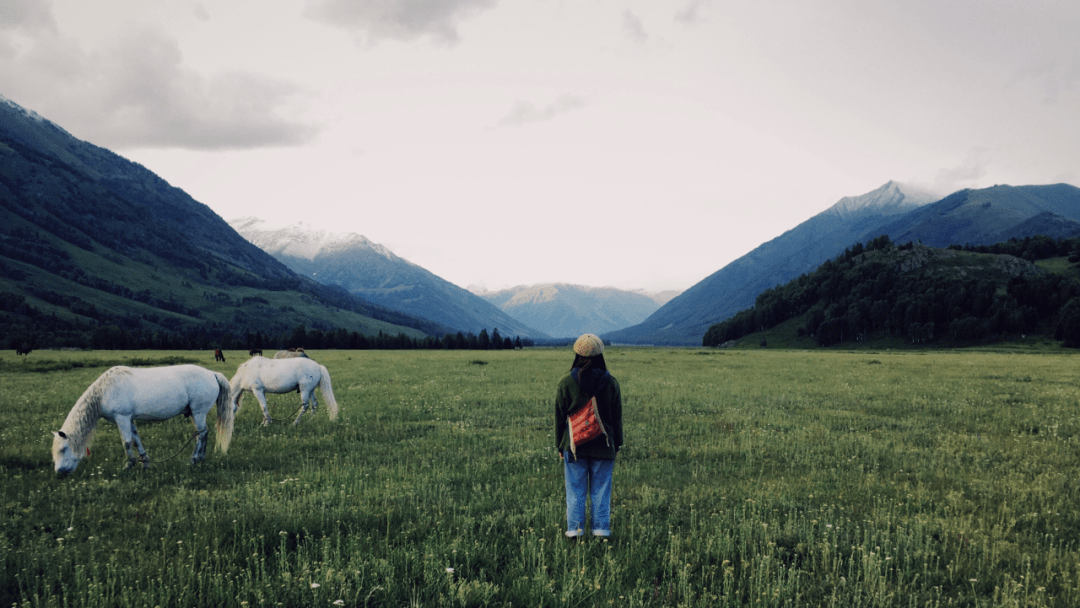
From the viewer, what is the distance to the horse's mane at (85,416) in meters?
12.0

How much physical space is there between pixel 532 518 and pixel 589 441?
2.29m

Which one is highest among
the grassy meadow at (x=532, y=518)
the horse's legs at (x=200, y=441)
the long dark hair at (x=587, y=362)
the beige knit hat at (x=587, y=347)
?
the beige knit hat at (x=587, y=347)

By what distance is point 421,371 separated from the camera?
4316 centimetres

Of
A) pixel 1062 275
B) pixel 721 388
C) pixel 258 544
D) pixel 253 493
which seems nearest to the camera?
pixel 258 544

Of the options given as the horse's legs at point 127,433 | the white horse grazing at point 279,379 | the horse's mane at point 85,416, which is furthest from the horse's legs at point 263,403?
the horse's mane at point 85,416

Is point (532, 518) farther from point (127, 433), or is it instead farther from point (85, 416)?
point (85, 416)

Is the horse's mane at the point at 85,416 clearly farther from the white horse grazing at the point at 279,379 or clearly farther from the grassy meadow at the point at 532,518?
the white horse grazing at the point at 279,379

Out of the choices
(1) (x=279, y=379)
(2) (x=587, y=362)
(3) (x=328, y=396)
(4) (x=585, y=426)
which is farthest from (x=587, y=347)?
(1) (x=279, y=379)

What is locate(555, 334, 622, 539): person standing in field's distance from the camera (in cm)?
825

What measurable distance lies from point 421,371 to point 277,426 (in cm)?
2502

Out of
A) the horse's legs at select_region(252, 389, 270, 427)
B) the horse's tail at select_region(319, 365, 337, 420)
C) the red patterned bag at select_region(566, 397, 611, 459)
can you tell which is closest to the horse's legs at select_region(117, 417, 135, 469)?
the horse's legs at select_region(252, 389, 270, 427)

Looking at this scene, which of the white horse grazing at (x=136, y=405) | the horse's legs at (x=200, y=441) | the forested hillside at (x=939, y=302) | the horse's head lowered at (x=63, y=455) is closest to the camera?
the horse's head lowered at (x=63, y=455)

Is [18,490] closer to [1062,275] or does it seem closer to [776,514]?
[776,514]

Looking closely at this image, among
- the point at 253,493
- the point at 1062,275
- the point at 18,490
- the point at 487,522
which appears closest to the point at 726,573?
the point at 487,522
